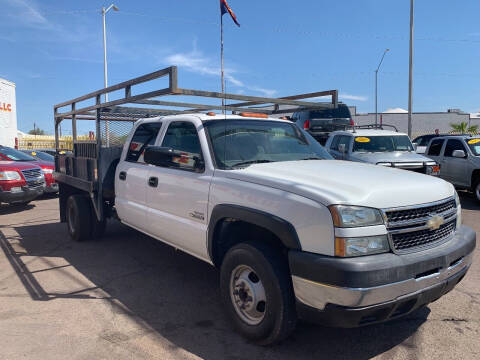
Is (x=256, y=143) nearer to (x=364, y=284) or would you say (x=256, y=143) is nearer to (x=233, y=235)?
(x=233, y=235)

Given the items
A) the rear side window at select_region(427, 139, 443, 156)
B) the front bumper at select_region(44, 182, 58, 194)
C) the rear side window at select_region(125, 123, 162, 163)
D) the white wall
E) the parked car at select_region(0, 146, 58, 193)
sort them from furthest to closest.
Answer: the white wall → the rear side window at select_region(427, 139, 443, 156) → the front bumper at select_region(44, 182, 58, 194) → the parked car at select_region(0, 146, 58, 193) → the rear side window at select_region(125, 123, 162, 163)

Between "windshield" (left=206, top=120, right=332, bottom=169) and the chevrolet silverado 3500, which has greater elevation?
"windshield" (left=206, top=120, right=332, bottom=169)

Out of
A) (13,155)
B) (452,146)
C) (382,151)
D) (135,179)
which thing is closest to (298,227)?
(135,179)

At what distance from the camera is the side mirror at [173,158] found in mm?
3885

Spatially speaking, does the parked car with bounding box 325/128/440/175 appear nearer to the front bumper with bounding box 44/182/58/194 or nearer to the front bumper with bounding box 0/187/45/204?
the front bumper with bounding box 0/187/45/204

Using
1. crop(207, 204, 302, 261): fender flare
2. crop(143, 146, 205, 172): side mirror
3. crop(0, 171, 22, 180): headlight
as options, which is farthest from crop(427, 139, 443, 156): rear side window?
crop(0, 171, 22, 180): headlight

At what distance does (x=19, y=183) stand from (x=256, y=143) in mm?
7257

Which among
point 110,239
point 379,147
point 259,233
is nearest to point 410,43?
point 379,147

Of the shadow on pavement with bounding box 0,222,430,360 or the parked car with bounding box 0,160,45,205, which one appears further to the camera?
the parked car with bounding box 0,160,45,205

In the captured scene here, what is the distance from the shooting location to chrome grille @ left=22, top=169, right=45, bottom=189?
9.51m

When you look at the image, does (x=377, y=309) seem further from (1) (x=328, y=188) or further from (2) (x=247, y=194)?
(2) (x=247, y=194)

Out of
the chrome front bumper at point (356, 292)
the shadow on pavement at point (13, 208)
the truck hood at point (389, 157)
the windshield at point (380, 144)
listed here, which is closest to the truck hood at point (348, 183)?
the chrome front bumper at point (356, 292)

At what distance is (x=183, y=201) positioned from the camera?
159 inches

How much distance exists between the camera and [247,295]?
3342mm
